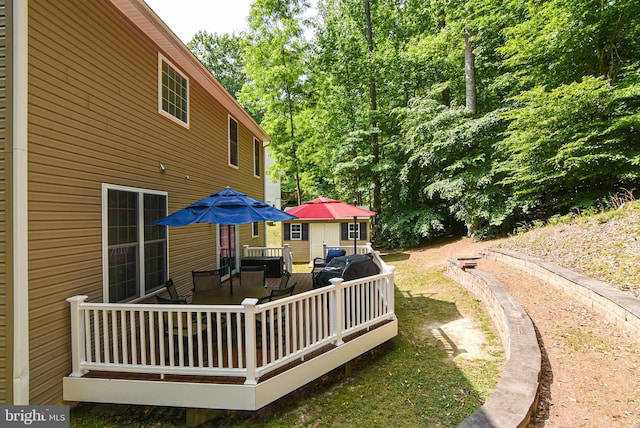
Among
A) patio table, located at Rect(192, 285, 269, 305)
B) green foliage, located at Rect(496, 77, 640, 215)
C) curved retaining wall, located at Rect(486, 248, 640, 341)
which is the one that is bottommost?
curved retaining wall, located at Rect(486, 248, 640, 341)

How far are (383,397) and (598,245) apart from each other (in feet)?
20.3

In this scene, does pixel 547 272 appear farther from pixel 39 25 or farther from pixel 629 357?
pixel 39 25

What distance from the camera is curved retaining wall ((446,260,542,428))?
2607 millimetres

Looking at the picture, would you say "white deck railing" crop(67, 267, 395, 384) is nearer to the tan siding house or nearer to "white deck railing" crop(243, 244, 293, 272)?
the tan siding house

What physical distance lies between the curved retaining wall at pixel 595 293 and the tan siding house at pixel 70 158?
717cm

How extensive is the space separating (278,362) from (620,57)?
1336cm

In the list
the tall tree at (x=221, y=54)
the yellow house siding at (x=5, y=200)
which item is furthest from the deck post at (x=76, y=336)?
the tall tree at (x=221, y=54)

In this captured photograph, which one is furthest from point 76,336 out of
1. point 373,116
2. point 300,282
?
point 373,116

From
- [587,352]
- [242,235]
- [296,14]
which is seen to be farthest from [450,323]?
[296,14]

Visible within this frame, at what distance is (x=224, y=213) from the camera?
439cm

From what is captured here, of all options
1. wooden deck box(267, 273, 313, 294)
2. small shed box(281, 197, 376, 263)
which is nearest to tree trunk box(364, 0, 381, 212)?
small shed box(281, 197, 376, 263)

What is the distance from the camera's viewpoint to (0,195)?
2.98 meters

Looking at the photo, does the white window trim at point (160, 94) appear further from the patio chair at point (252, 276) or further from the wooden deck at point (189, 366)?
the wooden deck at point (189, 366)

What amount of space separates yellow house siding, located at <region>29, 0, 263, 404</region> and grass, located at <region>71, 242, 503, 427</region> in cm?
119
